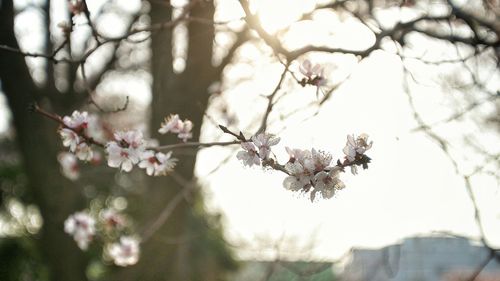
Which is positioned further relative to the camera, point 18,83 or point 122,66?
point 122,66

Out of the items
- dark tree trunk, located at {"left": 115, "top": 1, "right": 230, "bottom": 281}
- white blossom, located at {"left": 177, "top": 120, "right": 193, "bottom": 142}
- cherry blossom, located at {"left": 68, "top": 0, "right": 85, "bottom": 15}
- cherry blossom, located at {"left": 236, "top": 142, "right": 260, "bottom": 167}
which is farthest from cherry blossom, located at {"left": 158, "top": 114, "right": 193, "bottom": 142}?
A: dark tree trunk, located at {"left": 115, "top": 1, "right": 230, "bottom": 281}

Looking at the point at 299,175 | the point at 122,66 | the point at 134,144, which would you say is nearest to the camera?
the point at 299,175

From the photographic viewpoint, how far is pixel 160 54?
4.83 m

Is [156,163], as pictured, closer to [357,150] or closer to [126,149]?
[126,149]

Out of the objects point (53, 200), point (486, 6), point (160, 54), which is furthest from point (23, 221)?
point (486, 6)

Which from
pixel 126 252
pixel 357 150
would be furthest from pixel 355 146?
pixel 126 252

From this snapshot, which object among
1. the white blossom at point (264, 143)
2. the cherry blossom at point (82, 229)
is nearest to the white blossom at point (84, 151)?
the white blossom at point (264, 143)

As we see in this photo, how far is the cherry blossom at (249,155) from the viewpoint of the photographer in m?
1.67

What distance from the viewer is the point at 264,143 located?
163 cm

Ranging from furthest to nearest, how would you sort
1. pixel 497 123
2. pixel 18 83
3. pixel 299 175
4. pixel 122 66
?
pixel 122 66 < pixel 18 83 < pixel 497 123 < pixel 299 175

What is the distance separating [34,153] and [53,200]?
412 mm

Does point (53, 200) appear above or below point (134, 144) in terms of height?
above

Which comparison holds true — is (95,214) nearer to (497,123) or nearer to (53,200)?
(53,200)

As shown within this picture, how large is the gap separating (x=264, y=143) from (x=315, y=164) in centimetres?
15
